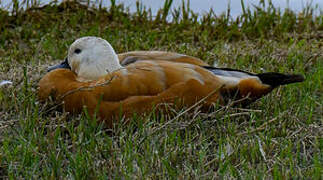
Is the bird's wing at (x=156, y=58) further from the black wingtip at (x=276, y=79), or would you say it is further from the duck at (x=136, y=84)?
the black wingtip at (x=276, y=79)

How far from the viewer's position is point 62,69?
147 inches

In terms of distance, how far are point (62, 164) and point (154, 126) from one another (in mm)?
650

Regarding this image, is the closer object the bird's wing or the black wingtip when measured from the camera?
the black wingtip

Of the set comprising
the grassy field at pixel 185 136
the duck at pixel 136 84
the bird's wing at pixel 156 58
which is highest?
the bird's wing at pixel 156 58

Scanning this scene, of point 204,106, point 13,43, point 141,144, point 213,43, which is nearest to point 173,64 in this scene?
point 204,106

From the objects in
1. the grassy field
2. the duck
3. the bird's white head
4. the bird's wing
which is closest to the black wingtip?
the duck

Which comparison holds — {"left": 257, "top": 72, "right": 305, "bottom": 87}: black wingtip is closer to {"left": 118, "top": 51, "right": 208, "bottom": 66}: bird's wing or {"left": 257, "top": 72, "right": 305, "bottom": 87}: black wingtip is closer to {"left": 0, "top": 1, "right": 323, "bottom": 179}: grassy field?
{"left": 0, "top": 1, "right": 323, "bottom": 179}: grassy field

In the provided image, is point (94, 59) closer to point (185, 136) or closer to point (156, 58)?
point (156, 58)

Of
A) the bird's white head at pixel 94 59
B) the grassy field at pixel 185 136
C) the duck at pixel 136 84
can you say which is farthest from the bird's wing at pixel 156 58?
the grassy field at pixel 185 136

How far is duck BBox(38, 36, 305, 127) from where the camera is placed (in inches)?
134

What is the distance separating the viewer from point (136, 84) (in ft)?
11.1

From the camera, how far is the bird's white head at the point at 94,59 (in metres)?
3.68

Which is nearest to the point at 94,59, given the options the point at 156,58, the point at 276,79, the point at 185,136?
the point at 156,58

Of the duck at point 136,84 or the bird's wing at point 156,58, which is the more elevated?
the bird's wing at point 156,58
